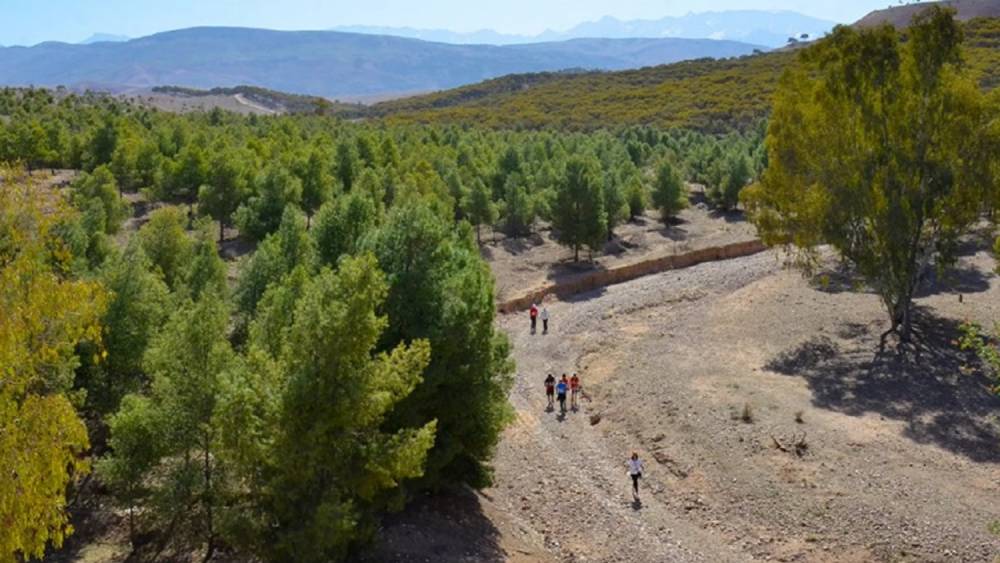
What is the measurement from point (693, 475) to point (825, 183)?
1743cm

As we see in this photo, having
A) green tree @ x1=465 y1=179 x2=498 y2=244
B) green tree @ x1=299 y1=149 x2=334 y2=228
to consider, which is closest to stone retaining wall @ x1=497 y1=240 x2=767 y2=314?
green tree @ x1=465 y1=179 x2=498 y2=244

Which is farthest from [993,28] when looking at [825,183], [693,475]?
[693,475]

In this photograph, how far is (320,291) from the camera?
57.8 ft

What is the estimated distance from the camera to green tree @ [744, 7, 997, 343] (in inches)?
1444

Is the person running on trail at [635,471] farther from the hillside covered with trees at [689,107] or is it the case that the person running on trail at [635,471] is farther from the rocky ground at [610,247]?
the hillside covered with trees at [689,107]

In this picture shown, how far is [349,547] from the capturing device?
66.1ft

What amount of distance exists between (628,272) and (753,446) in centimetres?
3241

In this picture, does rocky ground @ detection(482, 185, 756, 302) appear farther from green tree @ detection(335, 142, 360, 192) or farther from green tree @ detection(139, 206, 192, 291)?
green tree @ detection(139, 206, 192, 291)

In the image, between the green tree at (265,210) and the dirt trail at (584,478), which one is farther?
the green tree at (265,210)

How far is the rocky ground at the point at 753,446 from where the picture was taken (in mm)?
25016

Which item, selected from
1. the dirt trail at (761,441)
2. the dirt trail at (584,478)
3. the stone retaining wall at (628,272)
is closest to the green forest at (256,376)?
the dirt trail at (584,478)

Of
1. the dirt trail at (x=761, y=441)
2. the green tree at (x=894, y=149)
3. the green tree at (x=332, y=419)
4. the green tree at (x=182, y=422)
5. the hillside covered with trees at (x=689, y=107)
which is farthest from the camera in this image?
the hillside covered with trees at (x=689, y=107)

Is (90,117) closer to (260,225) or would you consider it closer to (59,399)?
(260,225)

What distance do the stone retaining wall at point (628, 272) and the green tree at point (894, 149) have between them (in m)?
20.4
